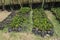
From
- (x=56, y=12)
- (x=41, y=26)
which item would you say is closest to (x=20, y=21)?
(x=41, y=26)

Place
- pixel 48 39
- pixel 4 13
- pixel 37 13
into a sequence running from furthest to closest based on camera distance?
pixel 4 13 → pixel 37 13 → pixel 48 39

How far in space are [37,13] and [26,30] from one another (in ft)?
4.08

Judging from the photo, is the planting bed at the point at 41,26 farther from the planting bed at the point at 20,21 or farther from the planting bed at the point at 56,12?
the planting bed at the point at 56,12

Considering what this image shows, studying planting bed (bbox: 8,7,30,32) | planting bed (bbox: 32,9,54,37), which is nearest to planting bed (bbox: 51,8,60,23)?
planting bed (bbox: 32,9,54,37)

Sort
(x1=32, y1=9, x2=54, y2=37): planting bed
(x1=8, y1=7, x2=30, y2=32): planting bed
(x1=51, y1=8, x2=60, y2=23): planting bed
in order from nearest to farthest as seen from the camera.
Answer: (x1=32, y1=9, x2=54, y2=37): planting bed → (x1=8, y1=7, x2=30, y2=32): planting bed → (x1=51, y1=8, x2=60, y2=23): planting bed

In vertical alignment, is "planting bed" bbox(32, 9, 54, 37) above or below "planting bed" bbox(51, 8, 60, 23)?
below

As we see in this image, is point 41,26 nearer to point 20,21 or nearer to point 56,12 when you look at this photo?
point 20,21

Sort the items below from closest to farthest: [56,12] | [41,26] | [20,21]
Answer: [41,26]
[20,21]
[56,12]

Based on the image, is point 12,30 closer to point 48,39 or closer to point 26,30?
point 26,30

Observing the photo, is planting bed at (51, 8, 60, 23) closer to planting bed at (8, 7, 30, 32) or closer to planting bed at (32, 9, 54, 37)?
planting bed at (32, 9, 54, 37)

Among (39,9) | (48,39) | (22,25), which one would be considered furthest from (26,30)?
(39,9)

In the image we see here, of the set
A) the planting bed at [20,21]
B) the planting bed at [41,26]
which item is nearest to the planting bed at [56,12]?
the planting bed at [41,26]

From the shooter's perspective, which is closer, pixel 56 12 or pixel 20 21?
pixel 20 21

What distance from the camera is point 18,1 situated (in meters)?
10.0
